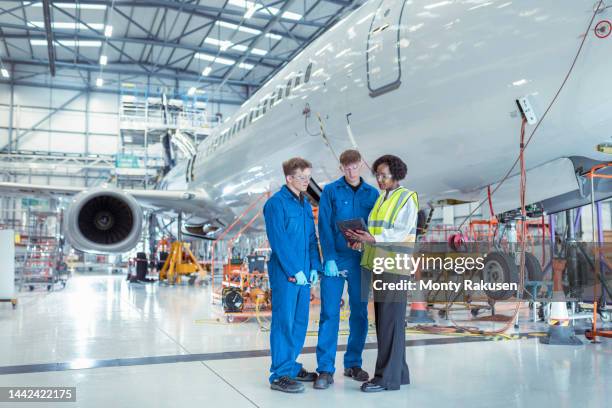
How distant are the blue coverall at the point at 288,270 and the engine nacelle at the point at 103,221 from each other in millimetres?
6622

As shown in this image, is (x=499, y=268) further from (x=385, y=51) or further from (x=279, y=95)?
(x=279, y=95)

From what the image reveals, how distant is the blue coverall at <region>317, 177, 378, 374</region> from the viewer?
3.50 meters

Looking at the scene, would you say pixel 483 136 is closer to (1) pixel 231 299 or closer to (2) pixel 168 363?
(2) pixel 168 363

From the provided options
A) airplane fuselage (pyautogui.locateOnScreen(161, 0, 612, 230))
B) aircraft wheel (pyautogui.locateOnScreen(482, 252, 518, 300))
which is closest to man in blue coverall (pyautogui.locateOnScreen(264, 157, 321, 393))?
airplane fuselage (pyautogui.locateOnScreen(161, 0, 612, 230))

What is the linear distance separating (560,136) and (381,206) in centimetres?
156

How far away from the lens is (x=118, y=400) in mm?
2887

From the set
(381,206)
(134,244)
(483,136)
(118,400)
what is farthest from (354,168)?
(134,244)

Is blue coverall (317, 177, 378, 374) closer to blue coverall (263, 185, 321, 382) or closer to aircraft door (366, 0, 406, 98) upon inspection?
blue coverall (263, 185, 321, 382)

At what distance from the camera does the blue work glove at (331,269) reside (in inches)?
135

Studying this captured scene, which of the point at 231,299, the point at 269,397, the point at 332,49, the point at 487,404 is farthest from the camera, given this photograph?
the point at 231,299

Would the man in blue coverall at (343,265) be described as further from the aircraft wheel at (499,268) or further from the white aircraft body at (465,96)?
the aircraft wheel at (499,268)

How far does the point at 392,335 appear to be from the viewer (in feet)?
10.5

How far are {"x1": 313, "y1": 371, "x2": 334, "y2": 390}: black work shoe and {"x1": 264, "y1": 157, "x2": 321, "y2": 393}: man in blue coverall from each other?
0.40 feet

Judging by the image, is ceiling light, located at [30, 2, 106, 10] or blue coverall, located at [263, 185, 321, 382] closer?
blue coverall, located at [263, 185, 321, 382]
